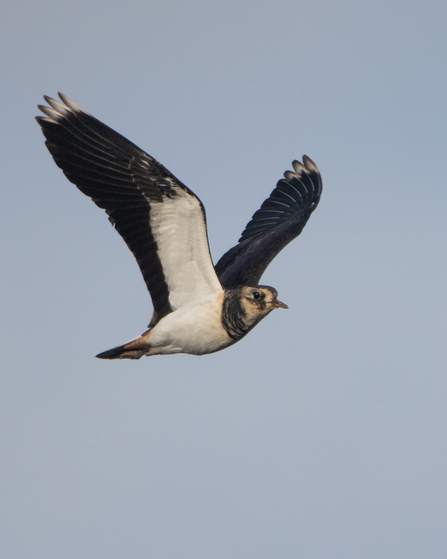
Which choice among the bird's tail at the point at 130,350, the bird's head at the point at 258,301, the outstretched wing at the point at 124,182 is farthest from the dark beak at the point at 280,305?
the bird's tail at the point at 130,350

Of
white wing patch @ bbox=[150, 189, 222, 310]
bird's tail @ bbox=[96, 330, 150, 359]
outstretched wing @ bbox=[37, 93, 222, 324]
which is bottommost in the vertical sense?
bird's tail @ bbox=[96, 330, 150, 359]

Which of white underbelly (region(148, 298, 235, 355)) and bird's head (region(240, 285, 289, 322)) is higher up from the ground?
bird's head (region(240, 285, 289, 322))

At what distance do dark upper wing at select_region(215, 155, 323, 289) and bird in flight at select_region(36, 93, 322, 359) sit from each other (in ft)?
1.64

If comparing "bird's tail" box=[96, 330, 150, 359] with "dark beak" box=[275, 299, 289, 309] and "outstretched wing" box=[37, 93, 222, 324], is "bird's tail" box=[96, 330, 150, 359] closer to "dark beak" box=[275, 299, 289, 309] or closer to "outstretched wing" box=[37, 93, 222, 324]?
"outstretched wing" box=[37, 93, 222, 324]

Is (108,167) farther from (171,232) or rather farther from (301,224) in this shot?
(301,224)

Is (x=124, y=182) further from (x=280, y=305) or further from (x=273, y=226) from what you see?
(x=273, y=226)

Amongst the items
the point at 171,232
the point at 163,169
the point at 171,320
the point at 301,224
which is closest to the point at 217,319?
the point at 171,320


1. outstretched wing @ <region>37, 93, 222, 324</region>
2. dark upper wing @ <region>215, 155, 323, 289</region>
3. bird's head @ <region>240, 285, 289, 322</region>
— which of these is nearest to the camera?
outstretched wing @ <region>37, 93, 222, 324</region>

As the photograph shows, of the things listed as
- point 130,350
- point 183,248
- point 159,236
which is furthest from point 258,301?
→ point 130,350

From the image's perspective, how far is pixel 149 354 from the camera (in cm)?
1070

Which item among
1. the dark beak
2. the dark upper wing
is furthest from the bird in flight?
the dark upper wing

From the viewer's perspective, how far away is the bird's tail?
10.6 metres

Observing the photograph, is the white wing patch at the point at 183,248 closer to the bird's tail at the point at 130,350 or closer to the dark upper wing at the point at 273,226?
the bird's tail at the point at 130,350

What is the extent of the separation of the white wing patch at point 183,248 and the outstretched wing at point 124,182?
1 centimetres
